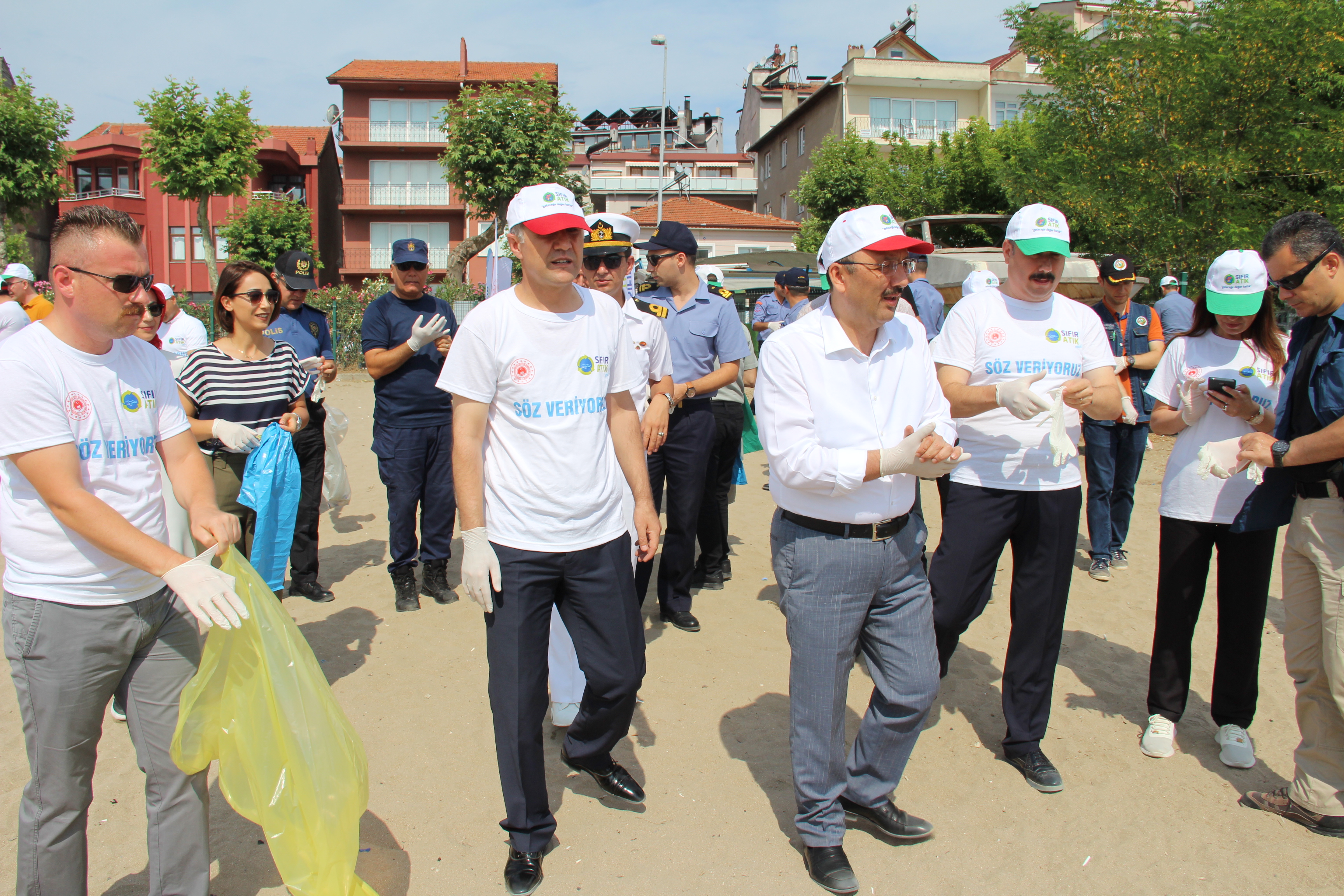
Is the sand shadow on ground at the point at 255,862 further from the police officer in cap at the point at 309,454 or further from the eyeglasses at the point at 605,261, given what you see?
the eyeglasses at the point at 605,261

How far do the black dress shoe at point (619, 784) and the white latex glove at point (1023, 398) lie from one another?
1989 mm

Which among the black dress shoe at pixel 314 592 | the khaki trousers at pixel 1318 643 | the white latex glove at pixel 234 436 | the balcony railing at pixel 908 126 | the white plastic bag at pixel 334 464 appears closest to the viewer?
the khaki trousers at pixel 1318 643

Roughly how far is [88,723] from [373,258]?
41438mm

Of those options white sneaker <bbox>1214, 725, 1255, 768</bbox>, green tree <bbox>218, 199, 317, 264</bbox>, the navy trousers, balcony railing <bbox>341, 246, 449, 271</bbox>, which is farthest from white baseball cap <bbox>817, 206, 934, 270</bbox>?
balcony railing <bbox>341, 246, 449, 271</bbox>

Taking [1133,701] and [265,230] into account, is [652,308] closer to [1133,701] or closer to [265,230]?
[1133,701]

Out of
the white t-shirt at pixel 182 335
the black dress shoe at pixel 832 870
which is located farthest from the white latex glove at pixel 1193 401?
the white t-shirt at pixel 182 335

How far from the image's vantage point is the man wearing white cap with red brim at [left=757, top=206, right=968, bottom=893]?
267 centimetres

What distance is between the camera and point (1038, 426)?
10.9 ft

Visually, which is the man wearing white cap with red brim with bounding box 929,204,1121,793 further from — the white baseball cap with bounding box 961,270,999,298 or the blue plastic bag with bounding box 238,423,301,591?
the white baseball cap with bounding box 961,270,999,298

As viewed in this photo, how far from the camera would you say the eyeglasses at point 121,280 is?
7.23 ft

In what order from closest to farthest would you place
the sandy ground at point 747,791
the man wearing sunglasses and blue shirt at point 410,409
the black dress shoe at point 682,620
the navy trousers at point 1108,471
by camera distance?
the sandy ground at point 747,791 < the black dress shoe at point 682,620 < the man wearing sunglasses and blue shirt at point 410,409 < the navy trousers at point 1108,471

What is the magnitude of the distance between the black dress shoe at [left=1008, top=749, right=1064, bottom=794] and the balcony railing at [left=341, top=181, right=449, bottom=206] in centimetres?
4066

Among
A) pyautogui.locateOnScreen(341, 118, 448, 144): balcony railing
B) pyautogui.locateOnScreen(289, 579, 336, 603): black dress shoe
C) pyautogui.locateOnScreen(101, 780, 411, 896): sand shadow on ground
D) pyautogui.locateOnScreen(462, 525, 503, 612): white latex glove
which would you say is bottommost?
pyautogui.locateOnScreen(101, 780, 411, 896): sand shadow on ground

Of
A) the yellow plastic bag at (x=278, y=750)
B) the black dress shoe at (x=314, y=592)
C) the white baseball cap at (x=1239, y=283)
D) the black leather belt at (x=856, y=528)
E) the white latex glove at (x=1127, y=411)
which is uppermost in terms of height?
the white baseball cap at (x=1239, y=283)
